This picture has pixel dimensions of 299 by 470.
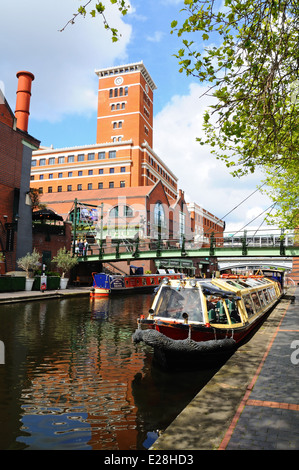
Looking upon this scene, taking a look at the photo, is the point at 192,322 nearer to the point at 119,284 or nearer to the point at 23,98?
the point at 119,284

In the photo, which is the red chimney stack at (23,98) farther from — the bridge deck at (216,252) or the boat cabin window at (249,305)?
the boat cabin window at (249,305)

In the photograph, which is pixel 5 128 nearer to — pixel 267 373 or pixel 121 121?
pixel 267 373

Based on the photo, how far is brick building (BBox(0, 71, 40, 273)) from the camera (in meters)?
27.9

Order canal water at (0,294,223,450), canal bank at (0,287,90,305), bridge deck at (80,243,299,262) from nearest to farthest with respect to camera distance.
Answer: canal water at (0,294,223,450)
canal bank at (0,287,90,305)
bridge deck at (80,243,299,262)

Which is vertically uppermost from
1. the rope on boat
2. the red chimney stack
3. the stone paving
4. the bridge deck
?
the red chimney stack

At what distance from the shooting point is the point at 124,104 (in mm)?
65875

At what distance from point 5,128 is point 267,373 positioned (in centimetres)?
2949

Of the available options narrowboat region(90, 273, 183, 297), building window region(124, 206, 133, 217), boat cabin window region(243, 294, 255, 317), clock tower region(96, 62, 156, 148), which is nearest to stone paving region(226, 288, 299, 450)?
boat cabin window region(243, 294, 255, 317)

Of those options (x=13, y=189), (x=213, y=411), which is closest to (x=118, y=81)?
(x=13, y=189)

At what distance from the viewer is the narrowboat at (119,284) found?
2738 cm

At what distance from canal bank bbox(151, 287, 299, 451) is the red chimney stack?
34304 millimetres

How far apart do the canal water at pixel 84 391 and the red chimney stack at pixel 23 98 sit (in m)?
27.7

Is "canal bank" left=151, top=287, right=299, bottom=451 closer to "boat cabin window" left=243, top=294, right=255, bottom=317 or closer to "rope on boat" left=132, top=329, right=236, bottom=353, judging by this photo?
"rope on boat" left=132, top=329, right=236, bottom=353
